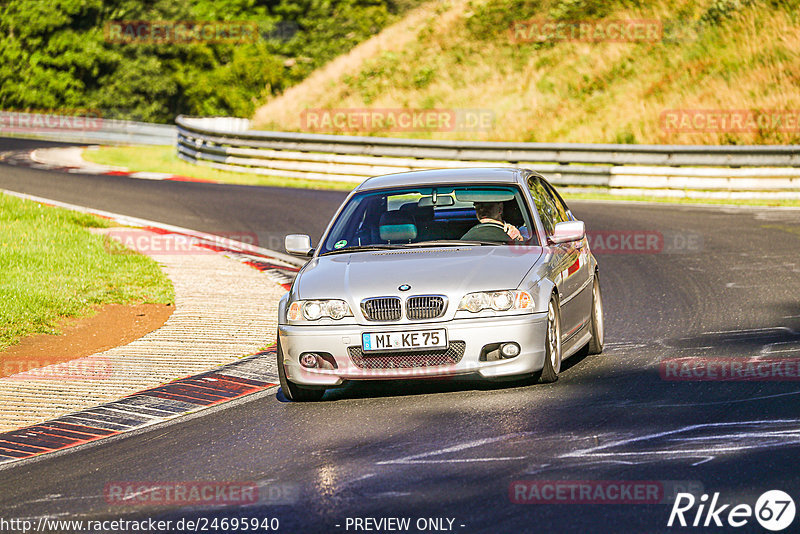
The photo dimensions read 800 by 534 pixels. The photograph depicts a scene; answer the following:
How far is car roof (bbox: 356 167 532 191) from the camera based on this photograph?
916cm

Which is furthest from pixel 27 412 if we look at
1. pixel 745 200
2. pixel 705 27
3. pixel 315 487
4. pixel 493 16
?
pixel 493 16

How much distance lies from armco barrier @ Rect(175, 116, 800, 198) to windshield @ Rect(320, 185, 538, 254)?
560 inches

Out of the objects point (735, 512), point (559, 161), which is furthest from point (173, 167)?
point (735, 512)

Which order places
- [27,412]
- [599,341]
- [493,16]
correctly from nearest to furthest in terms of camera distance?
[27,412] → [599,341] → [493,16]

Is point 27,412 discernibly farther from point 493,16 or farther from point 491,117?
point 493,16

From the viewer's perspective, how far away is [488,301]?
7.71 metres

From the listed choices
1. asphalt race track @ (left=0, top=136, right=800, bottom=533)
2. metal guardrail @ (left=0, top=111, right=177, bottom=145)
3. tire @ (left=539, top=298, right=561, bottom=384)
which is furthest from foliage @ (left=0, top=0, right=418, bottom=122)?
tire @ (left=539, top=298, right=561, bottom=384)

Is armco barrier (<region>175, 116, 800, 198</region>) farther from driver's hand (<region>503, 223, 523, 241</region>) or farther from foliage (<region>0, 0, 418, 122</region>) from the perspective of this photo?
foliage (<region>0, 0, 418, 122</region>)

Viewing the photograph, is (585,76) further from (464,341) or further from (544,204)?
(464,341)

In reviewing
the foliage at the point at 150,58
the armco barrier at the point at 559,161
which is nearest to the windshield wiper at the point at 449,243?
the armco barrier at the point at 559,161

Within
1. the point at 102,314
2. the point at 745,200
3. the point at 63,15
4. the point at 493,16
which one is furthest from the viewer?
the point at 63,15

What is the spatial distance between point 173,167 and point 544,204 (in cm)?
2271

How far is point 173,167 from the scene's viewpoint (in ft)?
102

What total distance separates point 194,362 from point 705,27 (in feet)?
92.3
